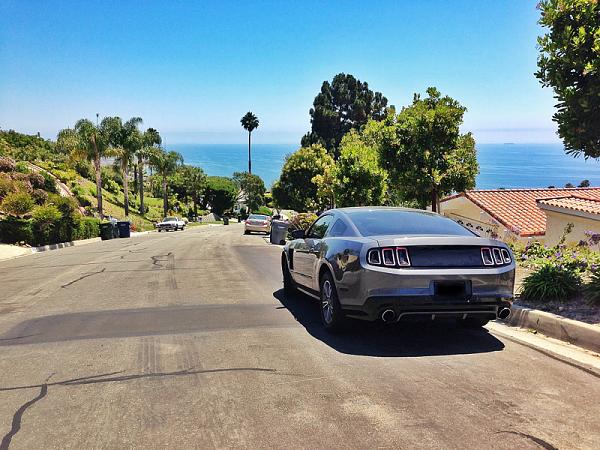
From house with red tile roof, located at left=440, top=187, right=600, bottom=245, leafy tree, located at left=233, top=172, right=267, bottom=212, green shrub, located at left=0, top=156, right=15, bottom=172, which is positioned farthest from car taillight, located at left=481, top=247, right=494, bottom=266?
leafy tree, located at left=233, top=172, right=267, bottom=212

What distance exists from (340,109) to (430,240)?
70.1 meters

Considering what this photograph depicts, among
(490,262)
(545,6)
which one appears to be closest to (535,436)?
(490,262)

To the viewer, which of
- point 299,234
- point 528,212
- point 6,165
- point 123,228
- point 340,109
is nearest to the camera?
point 299,234

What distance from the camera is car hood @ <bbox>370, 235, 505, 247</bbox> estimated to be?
5531 millimetres

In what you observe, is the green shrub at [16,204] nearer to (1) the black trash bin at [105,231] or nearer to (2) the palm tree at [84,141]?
(1) the black trash bin at [105,231]

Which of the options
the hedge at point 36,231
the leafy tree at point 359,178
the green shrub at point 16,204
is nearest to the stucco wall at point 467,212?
the leafy tree at point 359,178

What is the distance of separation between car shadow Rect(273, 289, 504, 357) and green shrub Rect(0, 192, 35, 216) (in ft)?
74.6

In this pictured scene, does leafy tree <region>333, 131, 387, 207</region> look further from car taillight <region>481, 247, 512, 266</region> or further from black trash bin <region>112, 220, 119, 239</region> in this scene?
black trash bin <region>112, 220, 119, 239</region>

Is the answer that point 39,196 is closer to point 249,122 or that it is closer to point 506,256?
point 506,256

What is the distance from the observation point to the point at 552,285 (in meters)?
7.12

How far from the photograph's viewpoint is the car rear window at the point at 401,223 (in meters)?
6.14

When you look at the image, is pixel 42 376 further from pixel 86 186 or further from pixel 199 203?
pixel 199 203

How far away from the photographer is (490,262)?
566 centimetres

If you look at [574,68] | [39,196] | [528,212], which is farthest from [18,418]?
[39,196]
